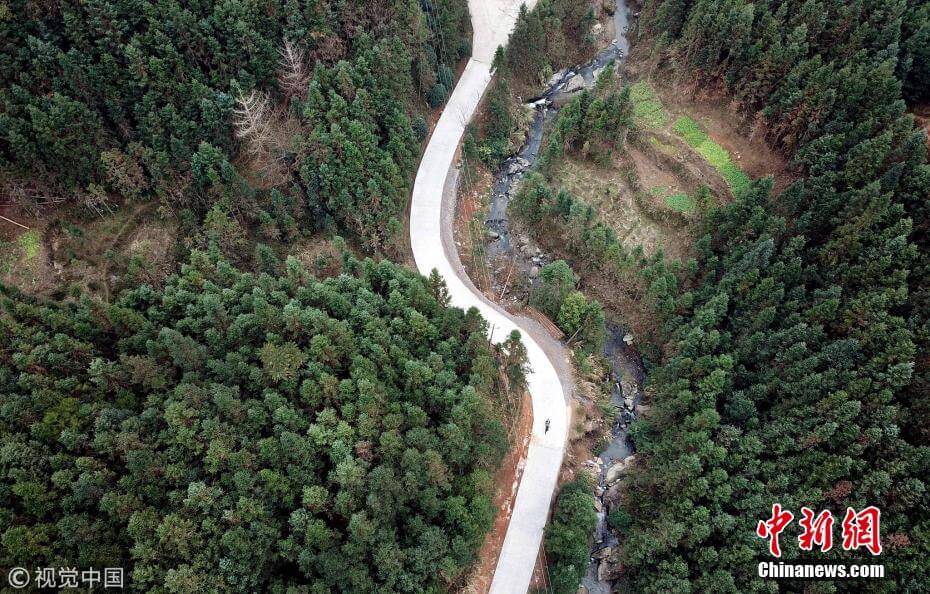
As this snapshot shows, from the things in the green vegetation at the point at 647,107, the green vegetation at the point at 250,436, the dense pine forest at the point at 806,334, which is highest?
the green vegetation at the point at 647,107

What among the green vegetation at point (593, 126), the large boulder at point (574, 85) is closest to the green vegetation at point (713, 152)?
the green vegetation at point (593, 126)

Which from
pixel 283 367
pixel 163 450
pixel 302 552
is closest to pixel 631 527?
pixel 302 552

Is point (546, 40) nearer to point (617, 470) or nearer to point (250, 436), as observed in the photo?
point (617, 470)

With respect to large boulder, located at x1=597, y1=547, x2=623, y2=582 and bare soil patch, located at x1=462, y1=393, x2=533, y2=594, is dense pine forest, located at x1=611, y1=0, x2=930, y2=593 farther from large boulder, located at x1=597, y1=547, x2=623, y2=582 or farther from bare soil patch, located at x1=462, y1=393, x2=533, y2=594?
bare soil patch, located at x1=462, y1=393, x2=533, y2=594

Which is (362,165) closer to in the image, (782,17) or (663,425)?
(663,425)

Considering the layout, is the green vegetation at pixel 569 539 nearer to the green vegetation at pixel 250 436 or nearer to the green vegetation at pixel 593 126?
the green vegetation at pixel 250 436

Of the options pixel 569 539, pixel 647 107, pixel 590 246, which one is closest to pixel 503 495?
pixel 569 539
